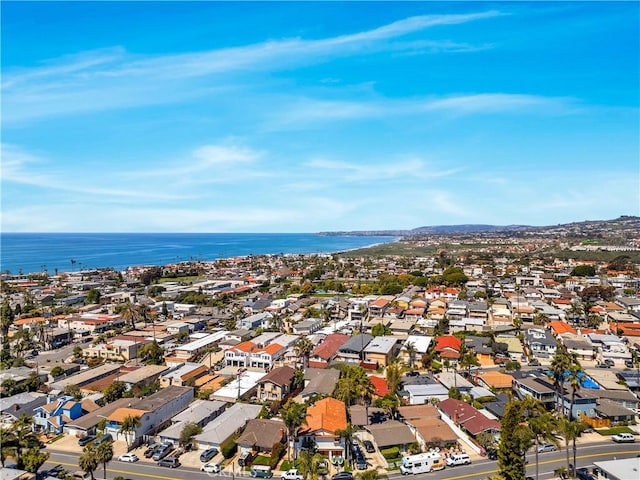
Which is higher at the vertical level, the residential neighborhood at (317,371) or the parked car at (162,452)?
the residential neighborhood at (317,371)

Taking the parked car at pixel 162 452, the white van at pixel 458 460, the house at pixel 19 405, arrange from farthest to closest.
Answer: the house at pixel 19 405 → the parked car at pixel 162 452 → the white van at pixel 458 460

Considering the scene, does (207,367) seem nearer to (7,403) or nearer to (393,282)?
(7,403)

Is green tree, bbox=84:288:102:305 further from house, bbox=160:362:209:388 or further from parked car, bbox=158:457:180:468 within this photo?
parked car, bbox=158:457:180:468

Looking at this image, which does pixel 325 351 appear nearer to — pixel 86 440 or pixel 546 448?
pixel 546 448

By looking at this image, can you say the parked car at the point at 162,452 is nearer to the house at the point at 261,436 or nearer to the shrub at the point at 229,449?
the shrub at the point at 229,449

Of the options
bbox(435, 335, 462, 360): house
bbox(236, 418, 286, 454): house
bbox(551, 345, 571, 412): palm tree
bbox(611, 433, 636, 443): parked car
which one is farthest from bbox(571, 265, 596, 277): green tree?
bbox(236, 418, 286, 454): house

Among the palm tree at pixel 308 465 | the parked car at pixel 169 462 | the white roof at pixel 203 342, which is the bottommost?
the parked car at pixel 169 462

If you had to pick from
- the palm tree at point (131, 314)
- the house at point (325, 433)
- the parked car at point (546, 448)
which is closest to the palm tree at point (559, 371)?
the parked car at point (546, 448)
